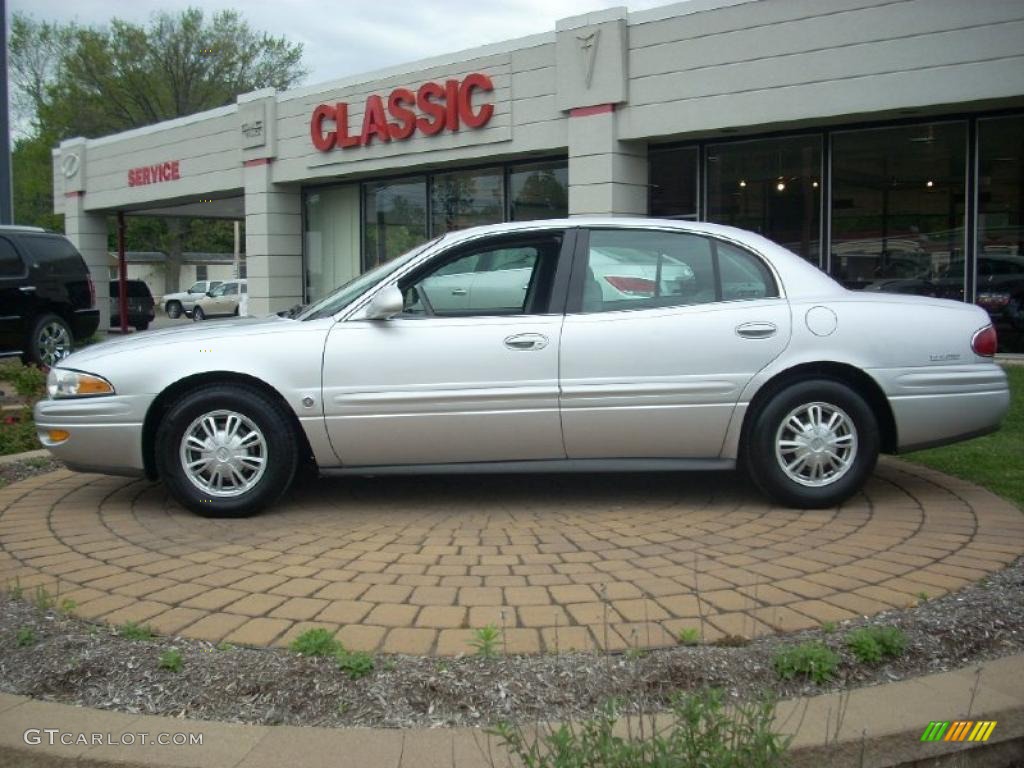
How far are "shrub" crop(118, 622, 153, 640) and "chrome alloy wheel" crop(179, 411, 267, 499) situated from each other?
1.54 meters

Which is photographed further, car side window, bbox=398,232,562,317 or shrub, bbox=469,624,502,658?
car side window, bbox=398,232,562,317

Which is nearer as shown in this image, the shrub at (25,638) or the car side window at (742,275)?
the shrub at (25,638)

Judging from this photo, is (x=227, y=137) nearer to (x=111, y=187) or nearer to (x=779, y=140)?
(x=111, y=187)

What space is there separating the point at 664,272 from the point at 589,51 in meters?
9.90

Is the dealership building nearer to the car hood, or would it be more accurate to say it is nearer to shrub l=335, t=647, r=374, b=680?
the car hood

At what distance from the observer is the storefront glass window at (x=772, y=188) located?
14211 millimetres

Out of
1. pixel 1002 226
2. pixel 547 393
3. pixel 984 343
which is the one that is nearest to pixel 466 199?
pixel 1002 226

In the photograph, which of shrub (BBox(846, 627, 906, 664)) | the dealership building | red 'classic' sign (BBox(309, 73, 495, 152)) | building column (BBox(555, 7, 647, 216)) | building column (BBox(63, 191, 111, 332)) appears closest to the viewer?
shrub (BBox(846, 627, 906, 664))

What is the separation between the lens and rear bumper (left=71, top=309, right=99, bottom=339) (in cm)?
1259

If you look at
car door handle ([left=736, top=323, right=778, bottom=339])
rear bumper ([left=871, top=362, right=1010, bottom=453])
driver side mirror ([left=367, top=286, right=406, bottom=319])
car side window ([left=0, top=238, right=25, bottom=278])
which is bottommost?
rear bumper ([left=871, top=362, right=1010, bottom=453])

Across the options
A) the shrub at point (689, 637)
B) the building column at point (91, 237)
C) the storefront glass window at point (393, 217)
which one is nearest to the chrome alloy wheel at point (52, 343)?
the storefront glass window at point (393, 217)

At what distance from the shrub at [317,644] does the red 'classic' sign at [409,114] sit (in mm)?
13498

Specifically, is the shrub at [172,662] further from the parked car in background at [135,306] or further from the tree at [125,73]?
the tree at [125,73]

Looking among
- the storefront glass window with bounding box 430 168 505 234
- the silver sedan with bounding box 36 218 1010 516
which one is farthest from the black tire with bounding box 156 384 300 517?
the storefront glass window with bounding box 430 168 505 234
